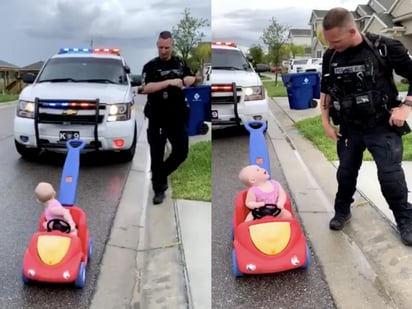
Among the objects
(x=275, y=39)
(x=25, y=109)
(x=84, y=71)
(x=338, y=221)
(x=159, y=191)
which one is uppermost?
(x=275, y=39)

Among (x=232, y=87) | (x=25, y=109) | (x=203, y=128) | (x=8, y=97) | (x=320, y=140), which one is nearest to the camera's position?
(x=203, y=128)

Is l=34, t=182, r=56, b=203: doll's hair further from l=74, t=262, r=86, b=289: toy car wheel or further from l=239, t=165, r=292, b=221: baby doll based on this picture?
l=239, t=165, r=292, b=221: baby doll

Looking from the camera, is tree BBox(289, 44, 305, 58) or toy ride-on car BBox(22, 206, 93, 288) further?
tree BBox(289, 44, 305, 58)

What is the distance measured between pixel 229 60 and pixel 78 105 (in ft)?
4.56

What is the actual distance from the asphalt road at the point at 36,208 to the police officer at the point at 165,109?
1.62ft

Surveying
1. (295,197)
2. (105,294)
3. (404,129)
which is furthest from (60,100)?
(404,129)

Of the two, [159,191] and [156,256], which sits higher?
[159,191]

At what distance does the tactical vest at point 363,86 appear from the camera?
236 centimetres

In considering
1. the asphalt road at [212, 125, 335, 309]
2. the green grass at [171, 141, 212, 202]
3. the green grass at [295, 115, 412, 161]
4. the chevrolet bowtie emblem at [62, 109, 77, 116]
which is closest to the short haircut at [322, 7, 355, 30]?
the asphalt road at [212, 125, 335, 309]

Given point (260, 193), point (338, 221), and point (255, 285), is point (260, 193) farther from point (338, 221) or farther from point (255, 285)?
point (338, 221)

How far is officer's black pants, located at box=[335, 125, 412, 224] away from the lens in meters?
2.47

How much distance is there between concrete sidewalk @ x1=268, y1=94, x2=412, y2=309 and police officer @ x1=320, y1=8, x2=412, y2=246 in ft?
0.60

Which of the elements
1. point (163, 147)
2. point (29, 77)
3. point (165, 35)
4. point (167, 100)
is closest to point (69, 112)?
point (29, 77)

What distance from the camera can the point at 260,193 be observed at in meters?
2.22
